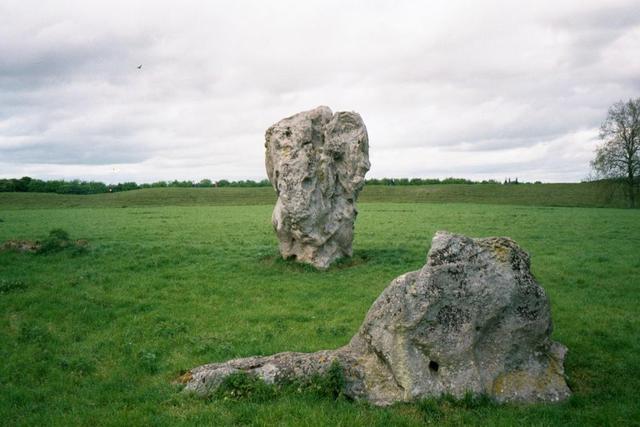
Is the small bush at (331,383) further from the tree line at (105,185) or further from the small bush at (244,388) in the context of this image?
the tree line at (105,185)

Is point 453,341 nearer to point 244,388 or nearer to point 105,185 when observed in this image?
point 244,388

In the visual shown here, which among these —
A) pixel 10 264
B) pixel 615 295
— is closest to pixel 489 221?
pixel 615 295

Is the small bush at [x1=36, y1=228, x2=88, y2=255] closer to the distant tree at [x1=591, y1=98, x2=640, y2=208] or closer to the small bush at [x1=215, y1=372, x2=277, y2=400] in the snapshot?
the small bush at [x1=215, y1=372, x2=277, y2=400]

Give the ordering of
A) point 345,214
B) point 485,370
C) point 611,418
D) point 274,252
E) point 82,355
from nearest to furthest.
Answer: point 611,418
point 485,370
point 82,355
point 345,214
point 274,252

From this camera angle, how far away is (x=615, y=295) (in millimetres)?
15711

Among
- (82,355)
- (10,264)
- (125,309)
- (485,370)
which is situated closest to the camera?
(485,370)

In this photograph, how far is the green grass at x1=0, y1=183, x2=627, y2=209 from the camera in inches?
A: 2685

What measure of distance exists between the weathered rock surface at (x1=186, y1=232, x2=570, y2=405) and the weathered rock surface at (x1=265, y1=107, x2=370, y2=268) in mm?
11699

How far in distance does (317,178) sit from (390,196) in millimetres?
62345

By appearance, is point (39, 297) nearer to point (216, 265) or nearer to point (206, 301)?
point (206, 301)

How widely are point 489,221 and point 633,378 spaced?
31.9 meters

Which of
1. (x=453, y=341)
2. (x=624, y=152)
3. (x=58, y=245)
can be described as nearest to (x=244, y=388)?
(x=453, y=341)

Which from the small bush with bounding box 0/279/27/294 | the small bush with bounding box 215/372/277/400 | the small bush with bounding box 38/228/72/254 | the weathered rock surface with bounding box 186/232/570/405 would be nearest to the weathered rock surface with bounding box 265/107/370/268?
the small bush with bounding box 0/279/27/294

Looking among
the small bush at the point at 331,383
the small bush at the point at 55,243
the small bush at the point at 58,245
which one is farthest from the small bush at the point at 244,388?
the small bush at the point at 55,243
